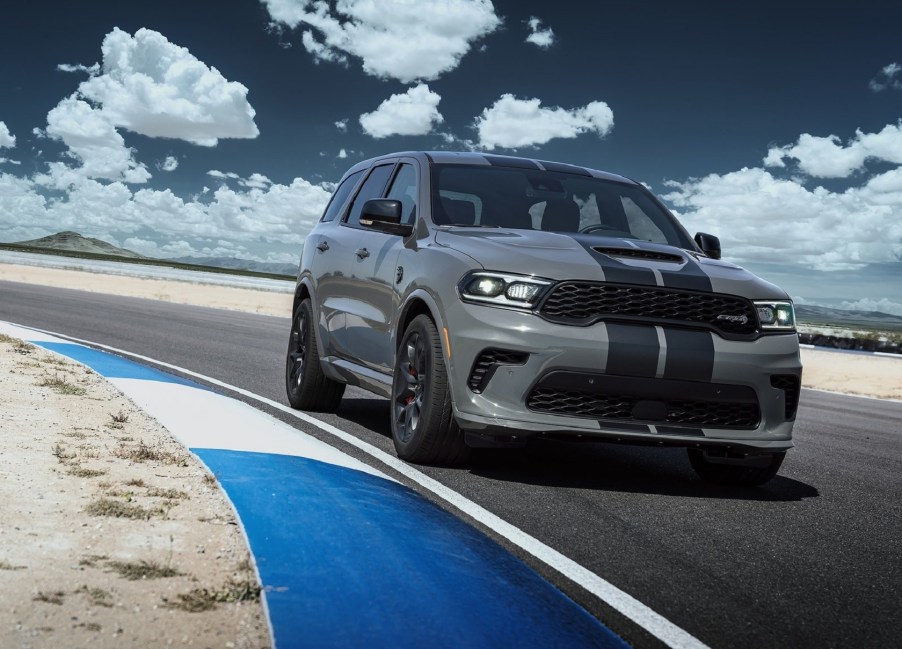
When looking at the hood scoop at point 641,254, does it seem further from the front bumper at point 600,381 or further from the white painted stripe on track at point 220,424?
the white painted stripe on track at point 220,424

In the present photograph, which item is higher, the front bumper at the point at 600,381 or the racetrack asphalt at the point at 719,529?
the front bumper at the point at 600,381

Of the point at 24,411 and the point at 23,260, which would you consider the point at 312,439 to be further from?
the point at 23,260

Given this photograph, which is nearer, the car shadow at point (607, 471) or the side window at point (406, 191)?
the car shadow at point (607, 471)

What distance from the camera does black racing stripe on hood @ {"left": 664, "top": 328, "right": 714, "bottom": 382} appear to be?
17.1 feet

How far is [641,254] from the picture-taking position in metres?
5.68

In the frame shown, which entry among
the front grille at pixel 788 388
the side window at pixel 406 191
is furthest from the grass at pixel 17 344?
the front grille at pixel 788 388

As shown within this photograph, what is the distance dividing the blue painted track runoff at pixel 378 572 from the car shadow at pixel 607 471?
92 cm

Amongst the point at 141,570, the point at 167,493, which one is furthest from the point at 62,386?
the point at 141,570

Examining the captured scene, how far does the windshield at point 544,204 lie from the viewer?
6.53 m

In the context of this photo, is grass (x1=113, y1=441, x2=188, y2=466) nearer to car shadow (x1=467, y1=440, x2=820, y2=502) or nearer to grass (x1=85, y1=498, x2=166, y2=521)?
grass (x1=85, y1=498, x2=166, y2=521)

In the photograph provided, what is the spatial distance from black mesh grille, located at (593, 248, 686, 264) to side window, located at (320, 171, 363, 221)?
3296 millimetres

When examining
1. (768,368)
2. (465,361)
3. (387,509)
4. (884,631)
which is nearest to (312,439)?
(465,361)

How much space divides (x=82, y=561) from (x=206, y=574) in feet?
1.35

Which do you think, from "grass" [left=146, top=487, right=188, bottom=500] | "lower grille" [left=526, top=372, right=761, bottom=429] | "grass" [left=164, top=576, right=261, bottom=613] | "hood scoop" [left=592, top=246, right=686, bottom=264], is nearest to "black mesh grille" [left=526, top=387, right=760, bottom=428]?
"lower grille" [left=526, top=372, right=761, bottom=429]
